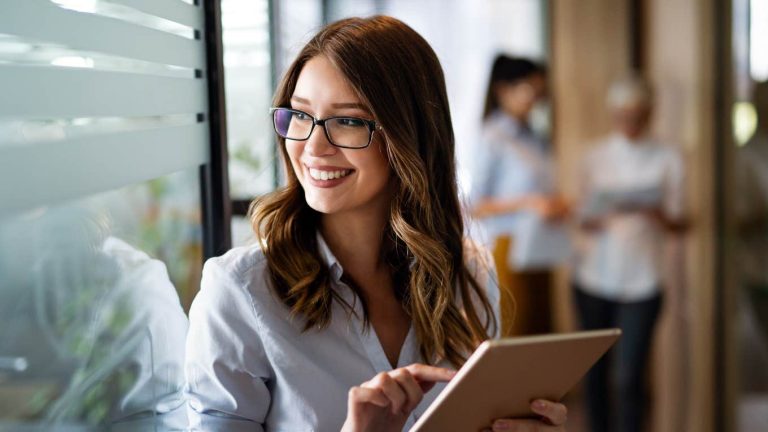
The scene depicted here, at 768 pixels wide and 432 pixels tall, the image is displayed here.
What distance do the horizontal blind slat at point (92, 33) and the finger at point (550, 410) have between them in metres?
0.74

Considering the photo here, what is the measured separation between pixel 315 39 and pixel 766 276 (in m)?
2.87

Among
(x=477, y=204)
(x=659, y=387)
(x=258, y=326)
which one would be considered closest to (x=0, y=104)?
(x=258, y=326)

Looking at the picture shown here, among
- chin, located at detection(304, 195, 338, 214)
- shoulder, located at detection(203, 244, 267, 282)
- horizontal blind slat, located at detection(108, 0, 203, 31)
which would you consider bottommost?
shoulder, located at detection(203, 244, 267, 282)

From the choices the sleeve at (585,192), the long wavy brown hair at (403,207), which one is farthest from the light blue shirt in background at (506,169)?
the long wavy brown hair at (403,207)

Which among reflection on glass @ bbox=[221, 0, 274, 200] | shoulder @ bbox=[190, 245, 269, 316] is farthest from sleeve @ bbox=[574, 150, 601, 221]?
shoulder @ bbox=[190, 245, 269, 316]

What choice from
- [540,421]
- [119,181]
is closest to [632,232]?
[540,421]

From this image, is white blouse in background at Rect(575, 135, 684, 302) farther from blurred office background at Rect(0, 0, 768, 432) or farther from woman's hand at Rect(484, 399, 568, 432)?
woman's hand at Rect(484, 399, 568, 432)

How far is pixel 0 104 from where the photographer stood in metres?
0.87

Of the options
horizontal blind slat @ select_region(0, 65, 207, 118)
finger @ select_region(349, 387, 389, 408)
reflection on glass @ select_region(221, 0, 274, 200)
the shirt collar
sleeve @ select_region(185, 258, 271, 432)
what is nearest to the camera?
horizontal blind slat @ select_region(0, 65, 207, 118)

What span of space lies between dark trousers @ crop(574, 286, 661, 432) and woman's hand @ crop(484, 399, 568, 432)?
2.60m

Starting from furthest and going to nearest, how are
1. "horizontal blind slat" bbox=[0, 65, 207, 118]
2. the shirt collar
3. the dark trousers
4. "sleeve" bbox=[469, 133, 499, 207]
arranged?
"sleeve" bbox=[469, 133, 499, 207], the dark trousers, the shirt collar, "horizontal blind slat" bbox=[0, 65, 207, 118]

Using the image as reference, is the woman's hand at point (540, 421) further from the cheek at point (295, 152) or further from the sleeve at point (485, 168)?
the sleeve at point (485, 168)

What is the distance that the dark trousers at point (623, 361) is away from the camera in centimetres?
378

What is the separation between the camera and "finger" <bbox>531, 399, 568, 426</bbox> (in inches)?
50.1
